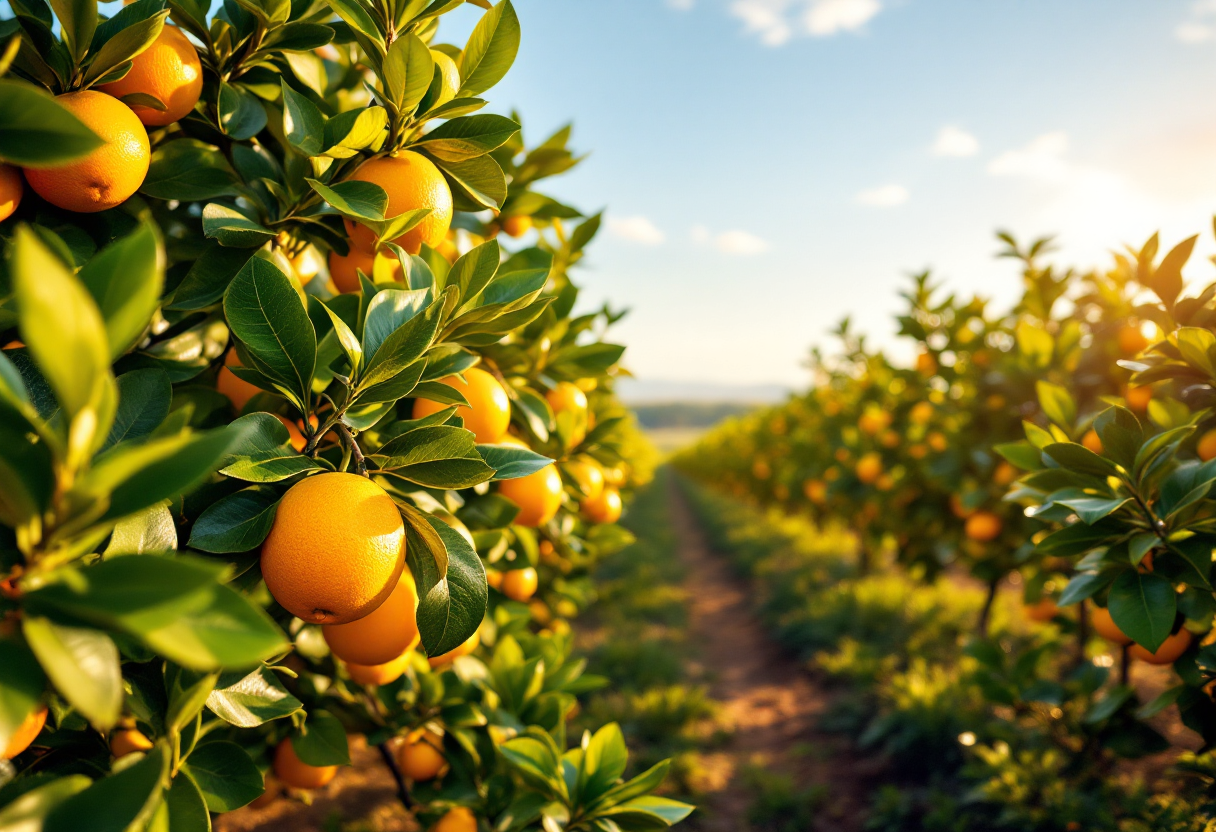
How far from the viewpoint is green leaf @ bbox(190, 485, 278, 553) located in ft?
2.69

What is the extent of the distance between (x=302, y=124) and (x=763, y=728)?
4.88 meters

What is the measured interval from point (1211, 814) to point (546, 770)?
1831 millimetres

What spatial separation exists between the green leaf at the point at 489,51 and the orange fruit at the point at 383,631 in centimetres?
92

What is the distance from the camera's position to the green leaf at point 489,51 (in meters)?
1.13

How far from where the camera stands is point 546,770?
1354 mm

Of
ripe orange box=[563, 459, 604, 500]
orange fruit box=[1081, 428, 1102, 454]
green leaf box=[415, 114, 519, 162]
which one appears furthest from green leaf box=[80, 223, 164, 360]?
orange fruit box=[1081, 428, 1102, 454]

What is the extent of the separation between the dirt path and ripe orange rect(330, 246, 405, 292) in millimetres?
3482

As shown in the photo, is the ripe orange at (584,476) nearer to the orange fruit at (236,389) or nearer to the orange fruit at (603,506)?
the orange fruit at (603,506)

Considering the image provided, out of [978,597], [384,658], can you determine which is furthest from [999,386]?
[384,658]

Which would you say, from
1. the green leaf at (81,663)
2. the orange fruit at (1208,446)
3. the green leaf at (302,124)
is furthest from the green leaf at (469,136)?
the orange fruit at (1208,446)

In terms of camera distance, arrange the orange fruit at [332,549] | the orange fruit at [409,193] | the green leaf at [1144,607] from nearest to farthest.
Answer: the orange fruit at [332,549], the orange fruit at [409,193], the green leaf at [1144,607]

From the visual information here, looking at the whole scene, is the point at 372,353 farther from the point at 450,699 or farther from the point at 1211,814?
the point at 1211,814

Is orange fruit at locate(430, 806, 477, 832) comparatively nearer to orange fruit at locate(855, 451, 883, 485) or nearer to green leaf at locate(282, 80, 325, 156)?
green leaf at locate(282, 80, 325, 156)

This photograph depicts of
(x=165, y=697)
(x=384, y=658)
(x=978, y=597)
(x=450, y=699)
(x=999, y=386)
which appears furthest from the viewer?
(x=978, y=597)
